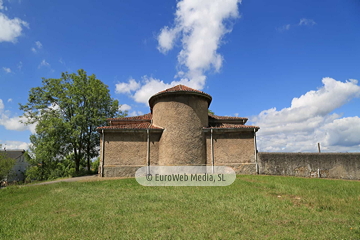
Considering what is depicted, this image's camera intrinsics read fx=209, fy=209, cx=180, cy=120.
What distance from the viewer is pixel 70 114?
25.6 meters

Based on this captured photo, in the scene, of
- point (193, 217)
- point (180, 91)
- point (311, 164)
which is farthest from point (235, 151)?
point (193, 217)

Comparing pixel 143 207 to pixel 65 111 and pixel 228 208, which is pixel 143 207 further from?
pixel 65 111

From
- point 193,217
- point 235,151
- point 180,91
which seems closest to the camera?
point 193,217

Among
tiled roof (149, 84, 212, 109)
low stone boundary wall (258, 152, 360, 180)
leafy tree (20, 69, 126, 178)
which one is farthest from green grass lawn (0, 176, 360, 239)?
leafy tree (20, 69, 126, 178)

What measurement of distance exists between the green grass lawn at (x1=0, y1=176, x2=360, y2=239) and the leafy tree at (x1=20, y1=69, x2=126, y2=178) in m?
14.8

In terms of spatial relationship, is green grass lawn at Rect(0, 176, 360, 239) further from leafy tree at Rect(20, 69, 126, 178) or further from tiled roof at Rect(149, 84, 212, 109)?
leafy tree at Rect(20, 69, 126, 178)

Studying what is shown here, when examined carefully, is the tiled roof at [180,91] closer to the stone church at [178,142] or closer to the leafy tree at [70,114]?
the stone church at [178,142]

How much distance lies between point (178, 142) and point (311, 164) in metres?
10.5

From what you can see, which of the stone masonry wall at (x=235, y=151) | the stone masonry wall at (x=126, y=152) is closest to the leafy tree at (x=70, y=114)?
the stone masonry wall at (x=126, y=152)

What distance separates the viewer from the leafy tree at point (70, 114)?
75.0 feet

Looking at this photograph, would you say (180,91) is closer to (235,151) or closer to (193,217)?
(235,151)

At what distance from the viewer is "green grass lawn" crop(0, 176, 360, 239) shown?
16.4 ft

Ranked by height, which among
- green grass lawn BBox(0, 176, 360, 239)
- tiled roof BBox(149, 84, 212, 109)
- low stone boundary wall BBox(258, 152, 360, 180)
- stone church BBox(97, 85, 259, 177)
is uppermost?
tiled roof BBox(149, 84, 212, 109)

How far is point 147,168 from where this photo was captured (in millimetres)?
16422
